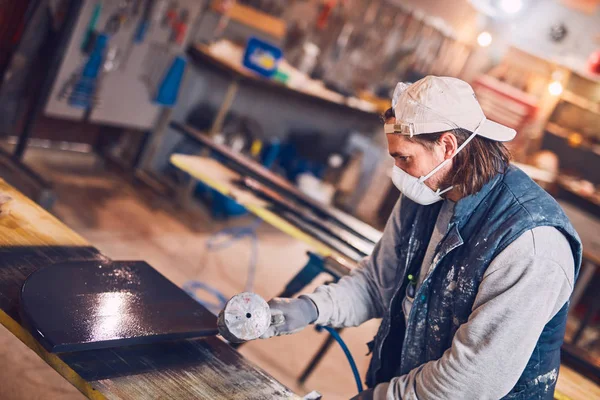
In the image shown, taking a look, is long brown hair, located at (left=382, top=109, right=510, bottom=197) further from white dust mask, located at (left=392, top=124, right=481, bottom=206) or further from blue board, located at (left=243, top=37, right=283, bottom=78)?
blue board, located at (left=243, top=37, right=283, bottom=78)

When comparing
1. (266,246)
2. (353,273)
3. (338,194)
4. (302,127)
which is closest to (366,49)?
(302,127)

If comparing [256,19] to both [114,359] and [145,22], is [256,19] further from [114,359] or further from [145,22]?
[114,359]

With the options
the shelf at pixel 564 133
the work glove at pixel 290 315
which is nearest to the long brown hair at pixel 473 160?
the work glove at pixel 290 315

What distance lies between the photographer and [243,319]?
1565 millimetres

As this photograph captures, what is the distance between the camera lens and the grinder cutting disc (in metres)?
1.56

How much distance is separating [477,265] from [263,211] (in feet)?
5.89

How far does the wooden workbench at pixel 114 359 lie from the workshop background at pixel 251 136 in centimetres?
5

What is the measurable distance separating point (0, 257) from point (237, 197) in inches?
69.8

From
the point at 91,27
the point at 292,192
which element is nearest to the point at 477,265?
the point at 292,192

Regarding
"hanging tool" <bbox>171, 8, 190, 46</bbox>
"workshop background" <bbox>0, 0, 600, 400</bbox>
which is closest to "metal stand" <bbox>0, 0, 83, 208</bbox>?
"workshop background" <bbox>0, 0, 600, 400</bbox>

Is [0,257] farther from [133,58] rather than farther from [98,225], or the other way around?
[133,58]

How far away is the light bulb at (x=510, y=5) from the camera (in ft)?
26.2

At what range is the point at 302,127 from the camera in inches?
262

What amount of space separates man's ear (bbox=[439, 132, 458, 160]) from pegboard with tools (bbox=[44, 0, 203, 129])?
2982 millimetres
